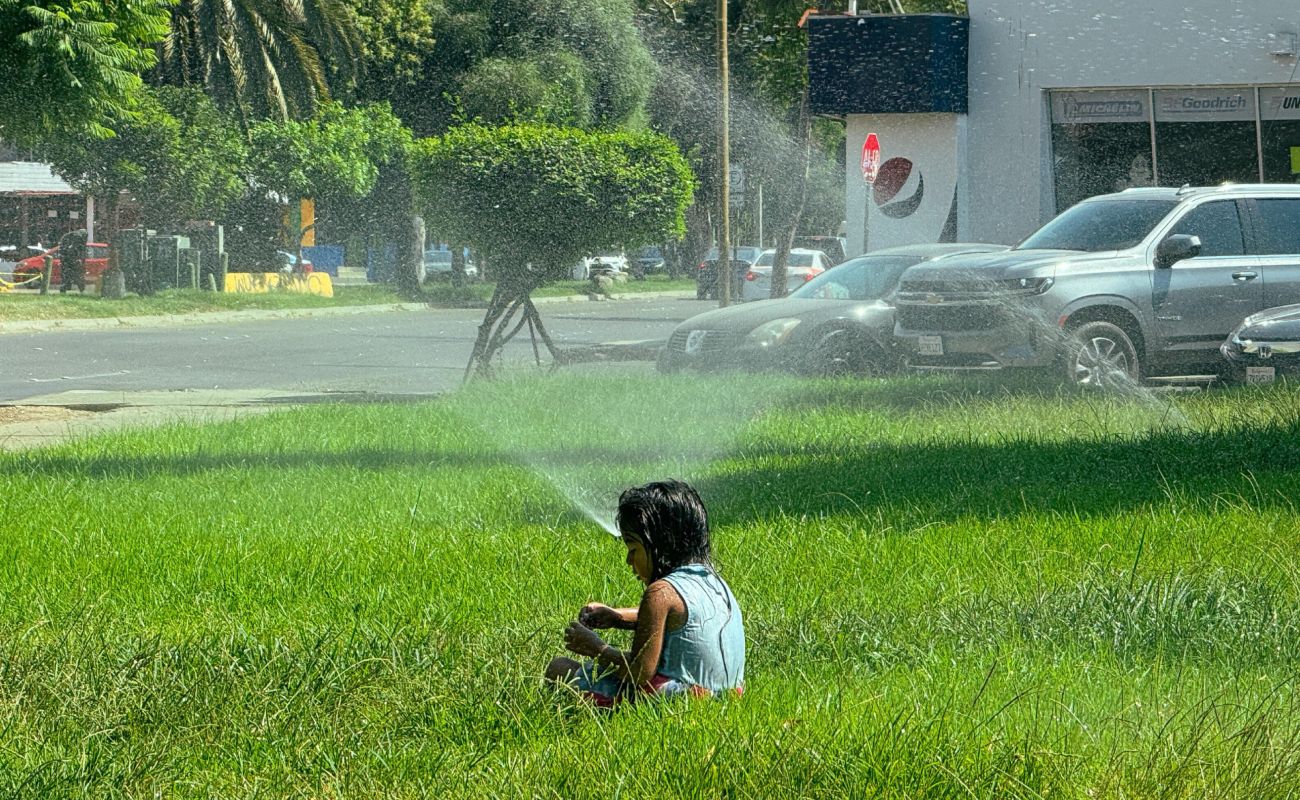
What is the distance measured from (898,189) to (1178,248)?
9857mm

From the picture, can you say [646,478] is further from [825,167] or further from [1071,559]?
[825,167]

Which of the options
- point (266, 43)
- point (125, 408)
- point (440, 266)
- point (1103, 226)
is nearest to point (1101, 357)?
point (1103, 226)

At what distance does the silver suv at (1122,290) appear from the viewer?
1401cm

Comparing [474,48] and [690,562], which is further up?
[474,48]

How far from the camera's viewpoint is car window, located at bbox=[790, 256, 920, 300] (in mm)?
16203

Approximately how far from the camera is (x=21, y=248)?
5200cm

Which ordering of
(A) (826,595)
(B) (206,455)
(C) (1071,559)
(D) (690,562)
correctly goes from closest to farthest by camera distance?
(D) (690,562) < (A) (826,595) < (C) (1071,559) < (B) (206,455)

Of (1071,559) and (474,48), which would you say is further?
(474,48)

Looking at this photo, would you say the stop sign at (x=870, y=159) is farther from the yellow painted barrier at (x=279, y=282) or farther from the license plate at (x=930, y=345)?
the yellow painted barrier at (x=279, y=282)

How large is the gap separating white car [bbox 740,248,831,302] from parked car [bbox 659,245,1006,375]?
25.0m

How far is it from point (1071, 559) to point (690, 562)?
8.50 feet

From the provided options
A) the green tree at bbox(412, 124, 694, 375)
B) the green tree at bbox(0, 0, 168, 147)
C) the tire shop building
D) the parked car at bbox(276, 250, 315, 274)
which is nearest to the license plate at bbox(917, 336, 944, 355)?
the green tree at bbox(412, 124, 694, 375)

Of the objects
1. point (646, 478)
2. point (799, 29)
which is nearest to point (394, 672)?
point (646, 478)

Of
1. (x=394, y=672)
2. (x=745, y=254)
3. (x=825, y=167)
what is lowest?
(x=394, y=672)
